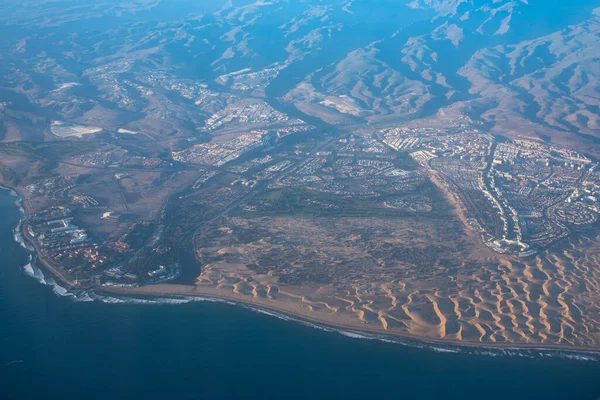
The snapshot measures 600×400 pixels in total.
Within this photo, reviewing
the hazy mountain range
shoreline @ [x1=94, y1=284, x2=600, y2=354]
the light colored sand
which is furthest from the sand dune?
the hazy mountain range

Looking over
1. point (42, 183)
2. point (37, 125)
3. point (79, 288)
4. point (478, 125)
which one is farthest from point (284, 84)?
point (79, 288)

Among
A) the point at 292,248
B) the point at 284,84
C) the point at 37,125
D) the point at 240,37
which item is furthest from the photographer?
the point at 240,37

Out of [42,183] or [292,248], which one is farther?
[42,183]

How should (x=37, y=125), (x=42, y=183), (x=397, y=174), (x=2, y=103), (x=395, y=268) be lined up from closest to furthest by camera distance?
(x=395, y=268) < (x=42, y=183) < (x=397, y=174) < (x=37, y=125) < (x=2, y=103)

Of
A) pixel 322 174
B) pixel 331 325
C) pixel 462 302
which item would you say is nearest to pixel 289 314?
pixel 331 325

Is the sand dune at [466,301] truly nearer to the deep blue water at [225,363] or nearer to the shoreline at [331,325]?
the shoreline at [331,325]

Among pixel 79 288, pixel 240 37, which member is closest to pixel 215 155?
pixel 79 288

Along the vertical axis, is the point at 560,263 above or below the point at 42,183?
above

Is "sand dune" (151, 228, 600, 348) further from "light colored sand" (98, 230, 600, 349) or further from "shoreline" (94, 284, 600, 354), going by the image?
"shoreline" (94, 284, 600, 354)

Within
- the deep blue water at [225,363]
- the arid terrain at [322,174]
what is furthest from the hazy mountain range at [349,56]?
the deep blue water at [225,363]

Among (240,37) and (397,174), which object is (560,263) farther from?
(240,37)
